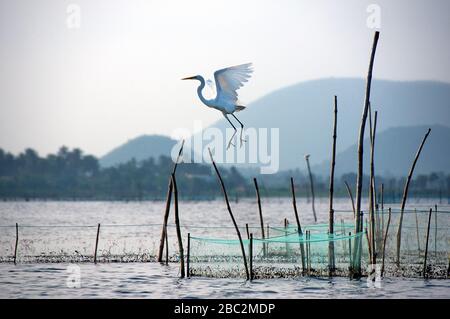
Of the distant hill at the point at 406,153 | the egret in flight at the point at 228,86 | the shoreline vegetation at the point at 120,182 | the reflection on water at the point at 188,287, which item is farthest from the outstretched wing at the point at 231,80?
the distant hill at the point at 406,153

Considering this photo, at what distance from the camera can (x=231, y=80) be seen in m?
11.1

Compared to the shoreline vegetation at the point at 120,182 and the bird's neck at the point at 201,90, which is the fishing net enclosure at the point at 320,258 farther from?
the shoreline vegetation at the point at 120,182

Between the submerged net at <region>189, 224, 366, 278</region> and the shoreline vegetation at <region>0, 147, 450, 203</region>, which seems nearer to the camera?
the submerged net at <region>189, 224, 366, 278</region>

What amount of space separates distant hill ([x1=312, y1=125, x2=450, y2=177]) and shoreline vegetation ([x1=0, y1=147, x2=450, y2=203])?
2087 cm

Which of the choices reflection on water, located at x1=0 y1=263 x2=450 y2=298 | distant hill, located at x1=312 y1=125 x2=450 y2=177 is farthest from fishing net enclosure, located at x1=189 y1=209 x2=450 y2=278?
distant hill, located at x1=312 y1=125 x2=450 y2=177

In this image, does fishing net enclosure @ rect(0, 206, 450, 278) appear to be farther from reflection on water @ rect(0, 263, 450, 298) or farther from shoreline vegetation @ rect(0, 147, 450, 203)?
shoreline vegetation @ rect(0, 147, 450, 203)

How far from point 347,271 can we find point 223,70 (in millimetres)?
3863

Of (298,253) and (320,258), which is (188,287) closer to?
(320,258)

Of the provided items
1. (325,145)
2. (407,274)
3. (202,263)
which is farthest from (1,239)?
(325,145)

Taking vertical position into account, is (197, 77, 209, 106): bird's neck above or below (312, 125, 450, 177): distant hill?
below

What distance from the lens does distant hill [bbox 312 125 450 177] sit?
143 m

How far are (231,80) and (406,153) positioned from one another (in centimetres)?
14510

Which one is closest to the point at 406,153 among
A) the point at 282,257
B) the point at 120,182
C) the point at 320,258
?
the point at 120,182

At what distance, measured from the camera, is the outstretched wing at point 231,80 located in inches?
435
